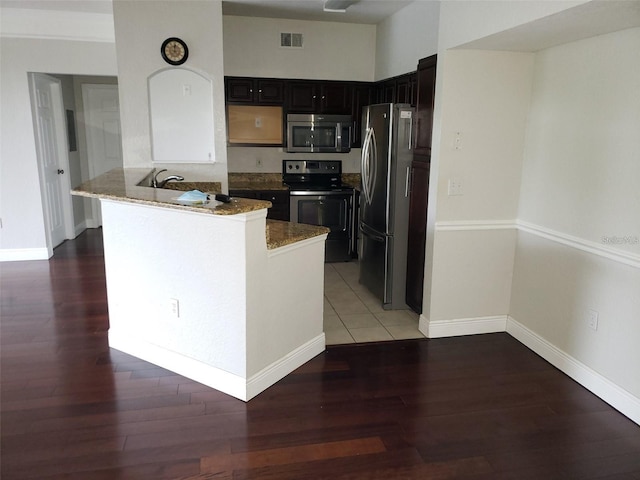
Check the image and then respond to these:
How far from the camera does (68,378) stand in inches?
121

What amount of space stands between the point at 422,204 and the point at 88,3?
3816 mm

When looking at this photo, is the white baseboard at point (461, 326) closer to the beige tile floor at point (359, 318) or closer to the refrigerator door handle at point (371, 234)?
the beige tile floor at point (359, 318)

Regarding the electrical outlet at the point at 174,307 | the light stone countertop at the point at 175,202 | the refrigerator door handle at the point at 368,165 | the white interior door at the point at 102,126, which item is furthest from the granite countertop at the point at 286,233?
the white interior door at the point at 102,126

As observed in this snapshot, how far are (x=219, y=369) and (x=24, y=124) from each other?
13.8 feet

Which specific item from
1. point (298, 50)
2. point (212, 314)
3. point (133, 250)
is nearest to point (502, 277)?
point (212, 314)

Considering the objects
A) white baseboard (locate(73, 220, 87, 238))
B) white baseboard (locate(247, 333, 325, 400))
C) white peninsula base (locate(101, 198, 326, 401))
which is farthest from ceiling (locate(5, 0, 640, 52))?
white baseboard (locate(73, 220, 87, 238))

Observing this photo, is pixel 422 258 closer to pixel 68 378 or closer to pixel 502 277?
pixel 502 277

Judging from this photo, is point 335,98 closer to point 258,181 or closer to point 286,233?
point 258,181

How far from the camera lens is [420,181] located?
3910mm

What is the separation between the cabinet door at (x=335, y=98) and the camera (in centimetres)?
582

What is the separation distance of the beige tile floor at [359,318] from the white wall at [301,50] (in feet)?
8.40

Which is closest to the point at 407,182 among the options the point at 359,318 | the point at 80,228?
the point at 359,318

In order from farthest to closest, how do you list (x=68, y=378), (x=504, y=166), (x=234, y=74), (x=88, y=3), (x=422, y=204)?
(x=234, y=74) < (x=88, y=3) < (x=422, y=204) < (x=504, y=166) < (x=68, y=378)

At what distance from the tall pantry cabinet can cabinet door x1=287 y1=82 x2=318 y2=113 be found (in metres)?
2.11
